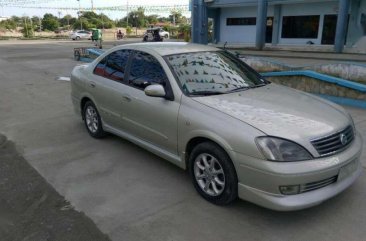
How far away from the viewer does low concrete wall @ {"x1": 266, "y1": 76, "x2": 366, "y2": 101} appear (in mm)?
7314

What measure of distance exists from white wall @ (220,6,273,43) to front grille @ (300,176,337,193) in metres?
23.2

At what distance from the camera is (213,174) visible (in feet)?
11.5

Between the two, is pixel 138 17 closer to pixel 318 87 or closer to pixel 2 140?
pixel 318 87

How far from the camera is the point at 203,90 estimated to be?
392 centimetres

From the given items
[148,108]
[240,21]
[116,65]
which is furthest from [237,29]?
[148,108]

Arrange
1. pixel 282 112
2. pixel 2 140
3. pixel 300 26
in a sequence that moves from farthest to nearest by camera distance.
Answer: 1. pixel 300 26
2. pixel 2 140
3. pixel 282 112

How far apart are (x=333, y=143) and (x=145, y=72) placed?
2386 millimetres

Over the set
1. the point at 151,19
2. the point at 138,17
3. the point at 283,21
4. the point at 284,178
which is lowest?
the point at 284,178

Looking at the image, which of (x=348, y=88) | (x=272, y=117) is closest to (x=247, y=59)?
(x=348, y=88)

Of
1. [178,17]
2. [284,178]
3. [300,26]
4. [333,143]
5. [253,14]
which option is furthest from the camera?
[178,17]

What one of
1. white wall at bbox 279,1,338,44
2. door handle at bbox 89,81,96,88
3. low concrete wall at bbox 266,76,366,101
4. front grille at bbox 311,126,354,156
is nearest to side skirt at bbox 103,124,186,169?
door handle at bbox 89,81,96,88

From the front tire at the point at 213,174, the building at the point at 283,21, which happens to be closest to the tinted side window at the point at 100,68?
the front tire at the point at 213,174

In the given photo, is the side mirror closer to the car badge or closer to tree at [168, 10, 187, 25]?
the car badge

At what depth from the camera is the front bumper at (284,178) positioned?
296cm
